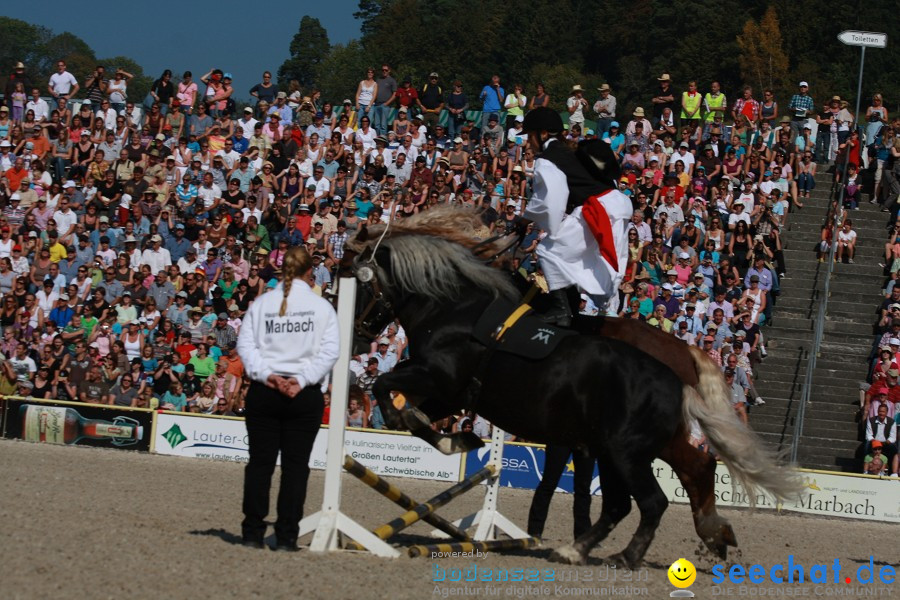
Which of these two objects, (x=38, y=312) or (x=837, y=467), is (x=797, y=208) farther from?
(x=38, y=312)

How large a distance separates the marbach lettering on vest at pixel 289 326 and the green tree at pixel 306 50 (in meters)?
107

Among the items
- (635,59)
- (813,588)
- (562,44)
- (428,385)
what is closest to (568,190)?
(428,385)

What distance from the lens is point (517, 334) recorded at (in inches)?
324

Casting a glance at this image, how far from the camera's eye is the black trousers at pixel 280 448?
7734 mm

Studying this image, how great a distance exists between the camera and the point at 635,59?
76.5m

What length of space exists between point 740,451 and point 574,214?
1.96 metres

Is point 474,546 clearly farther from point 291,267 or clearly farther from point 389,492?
point 291,267

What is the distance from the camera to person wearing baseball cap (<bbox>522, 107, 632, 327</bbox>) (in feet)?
28.0

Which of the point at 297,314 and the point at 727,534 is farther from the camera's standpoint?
the point at 727,534

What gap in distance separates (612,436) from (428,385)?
1236 millimetres

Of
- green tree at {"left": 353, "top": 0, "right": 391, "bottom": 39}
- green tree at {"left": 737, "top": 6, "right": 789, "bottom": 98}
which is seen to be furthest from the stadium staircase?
green tree at {"left": 353, "top": 0, "right": 391, "bottom": 39}

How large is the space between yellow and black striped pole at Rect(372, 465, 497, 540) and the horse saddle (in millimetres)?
1245

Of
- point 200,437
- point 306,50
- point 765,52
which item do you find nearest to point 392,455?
point 200,437

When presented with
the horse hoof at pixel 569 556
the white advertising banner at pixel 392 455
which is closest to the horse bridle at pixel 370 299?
the horse hoof at pixel 569 556
